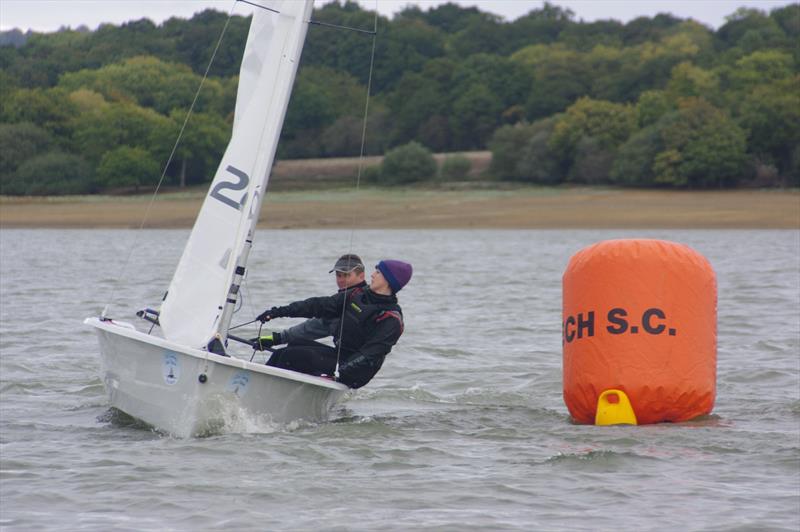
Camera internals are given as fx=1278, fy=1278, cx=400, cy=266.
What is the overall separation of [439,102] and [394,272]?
54.3 m

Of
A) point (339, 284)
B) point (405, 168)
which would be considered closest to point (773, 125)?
point (405, 168)

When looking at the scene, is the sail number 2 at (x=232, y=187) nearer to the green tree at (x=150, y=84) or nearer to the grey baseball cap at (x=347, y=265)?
the grey baseball cap at (x=347, y=265)

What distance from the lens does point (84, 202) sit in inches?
1661

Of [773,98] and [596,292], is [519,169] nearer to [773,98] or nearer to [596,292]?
[773,98]

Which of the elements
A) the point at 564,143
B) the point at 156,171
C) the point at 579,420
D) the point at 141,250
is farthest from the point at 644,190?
the point at 579,420

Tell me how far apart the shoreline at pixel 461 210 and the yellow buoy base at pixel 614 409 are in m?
26.6

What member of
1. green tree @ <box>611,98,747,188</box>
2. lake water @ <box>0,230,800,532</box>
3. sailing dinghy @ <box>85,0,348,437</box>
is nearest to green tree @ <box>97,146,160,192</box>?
green tree @ <box>611,98,747,188</box>

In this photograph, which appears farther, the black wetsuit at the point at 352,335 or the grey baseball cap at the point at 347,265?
the grey baseball cap at the point at 347,265

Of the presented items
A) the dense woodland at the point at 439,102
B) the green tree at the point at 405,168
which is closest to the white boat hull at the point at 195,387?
the dense woodland at the point at 439,102

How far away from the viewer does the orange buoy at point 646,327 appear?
25.1 ft

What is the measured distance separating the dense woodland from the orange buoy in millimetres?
36255

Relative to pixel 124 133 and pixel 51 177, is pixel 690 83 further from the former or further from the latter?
pixel 51 177

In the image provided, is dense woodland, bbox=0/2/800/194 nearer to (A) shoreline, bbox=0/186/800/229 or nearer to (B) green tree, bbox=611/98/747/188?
(B) green tree, bbox=611/98/747/188

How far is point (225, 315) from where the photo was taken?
24.9ft
